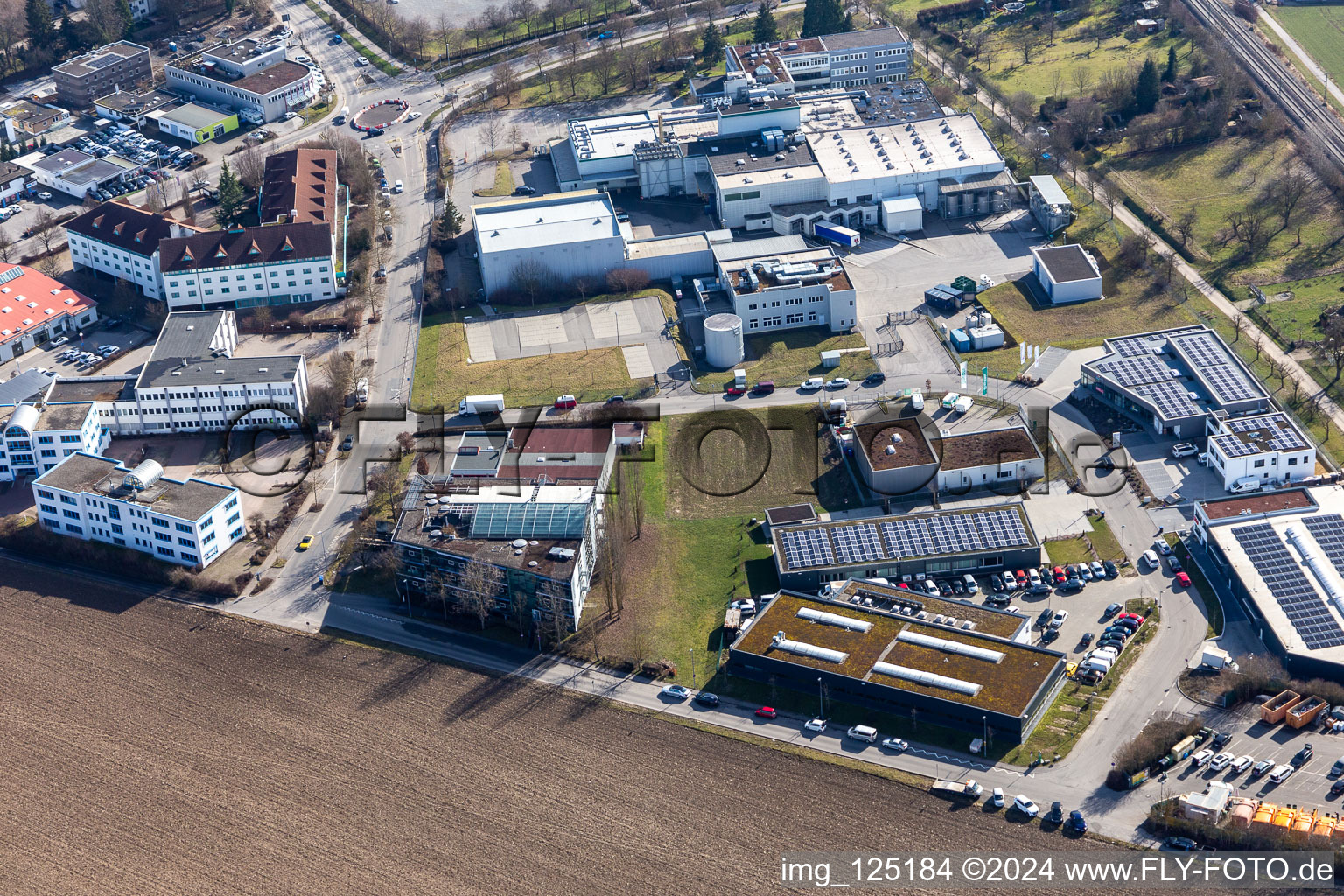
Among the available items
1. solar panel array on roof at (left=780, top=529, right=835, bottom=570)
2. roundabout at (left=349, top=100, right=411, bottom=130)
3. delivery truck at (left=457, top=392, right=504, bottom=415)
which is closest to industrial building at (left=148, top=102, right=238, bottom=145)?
roundabout at (left=349, top=100, right=411, bottom=130)

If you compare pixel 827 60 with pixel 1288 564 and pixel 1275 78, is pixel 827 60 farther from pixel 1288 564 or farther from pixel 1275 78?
pixel 1288 564

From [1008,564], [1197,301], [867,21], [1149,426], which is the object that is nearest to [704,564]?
[1008,564]

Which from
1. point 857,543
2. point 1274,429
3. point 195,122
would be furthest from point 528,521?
point 195,122

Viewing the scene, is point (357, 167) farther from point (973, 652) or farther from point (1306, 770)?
point (1306, 770)

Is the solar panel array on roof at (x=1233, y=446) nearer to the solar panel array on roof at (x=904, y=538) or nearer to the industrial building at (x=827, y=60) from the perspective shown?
the solar panel array on roof at (x=904, y=538)

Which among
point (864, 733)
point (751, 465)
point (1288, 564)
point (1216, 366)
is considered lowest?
point (864, 733)
